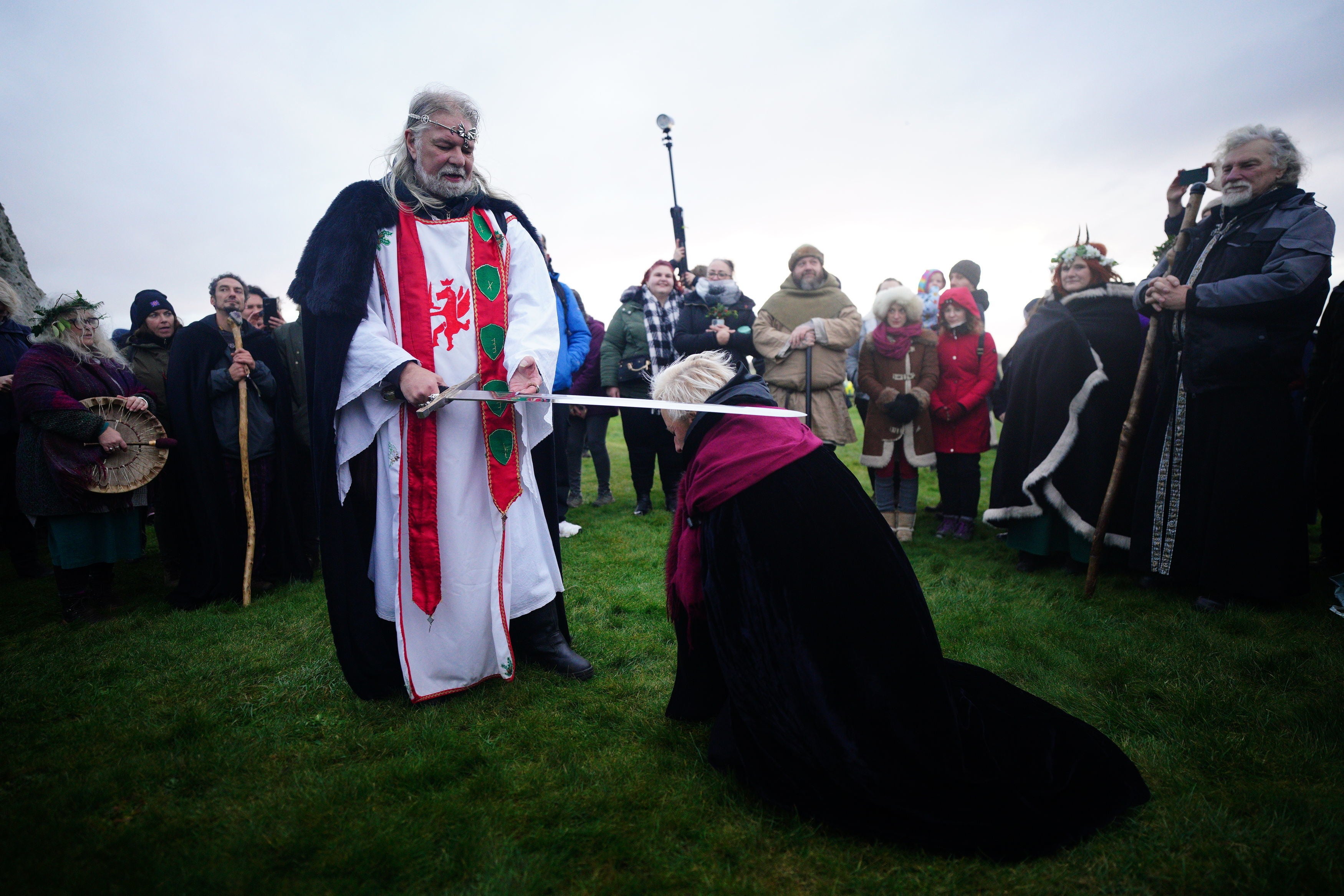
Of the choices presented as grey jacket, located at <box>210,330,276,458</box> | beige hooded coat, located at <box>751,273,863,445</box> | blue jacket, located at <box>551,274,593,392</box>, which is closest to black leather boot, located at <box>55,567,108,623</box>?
grey jacket, located at <box>210,330,276,458</box>

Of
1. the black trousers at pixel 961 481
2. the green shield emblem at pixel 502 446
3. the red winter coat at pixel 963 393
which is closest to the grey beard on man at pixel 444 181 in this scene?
the green shield emblem at pixel 502 446

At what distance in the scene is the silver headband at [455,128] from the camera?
9.07 feet

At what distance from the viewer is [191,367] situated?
4.40 metres

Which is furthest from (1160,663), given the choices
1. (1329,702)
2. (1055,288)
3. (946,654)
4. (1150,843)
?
(1055,288)

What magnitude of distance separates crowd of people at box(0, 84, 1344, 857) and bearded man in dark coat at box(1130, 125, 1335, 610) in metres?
0.01

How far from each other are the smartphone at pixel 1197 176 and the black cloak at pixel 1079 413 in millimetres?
781

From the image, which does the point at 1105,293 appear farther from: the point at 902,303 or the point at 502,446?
the point at 502,446

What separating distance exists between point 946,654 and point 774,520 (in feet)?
5.62

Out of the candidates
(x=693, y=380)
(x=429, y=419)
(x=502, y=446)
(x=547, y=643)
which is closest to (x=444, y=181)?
(x=429, y=419)

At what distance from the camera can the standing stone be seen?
8016 mm

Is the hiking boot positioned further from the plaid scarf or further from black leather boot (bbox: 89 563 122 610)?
black leather boot (bbox: 89 563 122 610)

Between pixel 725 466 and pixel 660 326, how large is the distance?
169 inches

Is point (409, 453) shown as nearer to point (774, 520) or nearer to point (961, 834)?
point (774, 520)

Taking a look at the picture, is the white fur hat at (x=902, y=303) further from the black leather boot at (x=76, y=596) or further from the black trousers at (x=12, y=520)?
the black trousers at (x=12, y=520)
